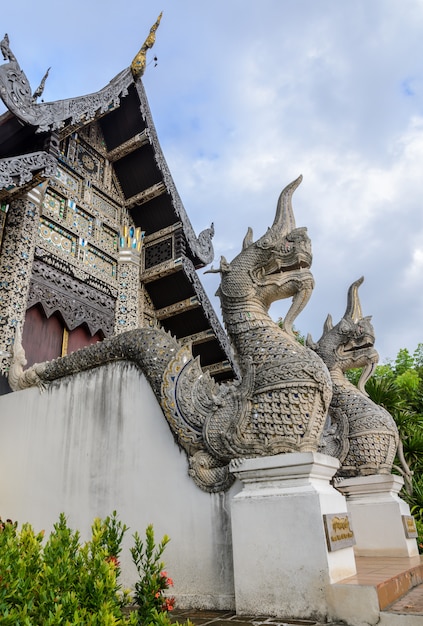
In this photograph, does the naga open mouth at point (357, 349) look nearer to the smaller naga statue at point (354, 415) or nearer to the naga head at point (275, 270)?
the smaller naga statue at point (354, 415)

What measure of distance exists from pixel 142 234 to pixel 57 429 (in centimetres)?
485

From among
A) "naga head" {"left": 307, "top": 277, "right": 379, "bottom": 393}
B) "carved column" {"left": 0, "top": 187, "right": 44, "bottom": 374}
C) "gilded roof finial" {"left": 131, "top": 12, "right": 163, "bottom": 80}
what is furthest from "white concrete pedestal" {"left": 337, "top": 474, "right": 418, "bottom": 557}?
"gilded roof finial" {"left": 131, "top": 12, "right": 163, "bottom": 80}

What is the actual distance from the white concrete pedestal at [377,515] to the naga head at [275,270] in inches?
66.5

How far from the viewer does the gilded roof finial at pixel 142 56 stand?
7391mm

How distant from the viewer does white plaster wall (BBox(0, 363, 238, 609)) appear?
9.48 feet

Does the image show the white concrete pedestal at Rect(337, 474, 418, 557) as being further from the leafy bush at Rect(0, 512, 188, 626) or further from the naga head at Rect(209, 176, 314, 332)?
the leafy bush at Rect(0, 512, 188, 626)

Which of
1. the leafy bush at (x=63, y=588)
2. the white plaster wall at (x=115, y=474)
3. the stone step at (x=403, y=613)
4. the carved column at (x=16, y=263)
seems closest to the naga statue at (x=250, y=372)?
the white plaster wall at (x=115, y=474)

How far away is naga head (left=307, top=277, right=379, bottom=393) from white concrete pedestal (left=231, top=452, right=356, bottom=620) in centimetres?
214

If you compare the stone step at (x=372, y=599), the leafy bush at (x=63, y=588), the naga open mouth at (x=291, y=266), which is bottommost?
the stone step at (x=372, y=599)

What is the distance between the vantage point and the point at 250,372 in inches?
121

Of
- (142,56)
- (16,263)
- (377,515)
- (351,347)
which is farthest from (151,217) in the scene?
(377,515)

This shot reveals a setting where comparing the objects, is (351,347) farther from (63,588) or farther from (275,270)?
(63,588)

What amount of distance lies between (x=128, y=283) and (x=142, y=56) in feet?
11.8

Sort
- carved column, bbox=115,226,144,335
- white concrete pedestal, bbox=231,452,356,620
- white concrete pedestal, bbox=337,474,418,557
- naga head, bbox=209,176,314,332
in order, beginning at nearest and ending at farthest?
white concrete pedestal, bbox=231,452,356,620, naga head, bbox=209,176,314,332, white concrete pedestal, bbox=337,474,418,557, carved column, bbox=115,226,144,335
